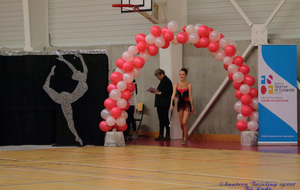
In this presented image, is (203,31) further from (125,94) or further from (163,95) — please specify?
(125,94)

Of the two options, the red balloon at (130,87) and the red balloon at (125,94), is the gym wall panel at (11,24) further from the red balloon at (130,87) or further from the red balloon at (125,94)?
the red balloon at (125,94)

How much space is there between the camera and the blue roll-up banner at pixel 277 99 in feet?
42.9

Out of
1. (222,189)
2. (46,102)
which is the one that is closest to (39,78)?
(46,102)

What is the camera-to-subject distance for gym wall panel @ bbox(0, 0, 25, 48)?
725 inches

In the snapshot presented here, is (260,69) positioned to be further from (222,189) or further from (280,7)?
(222,189)

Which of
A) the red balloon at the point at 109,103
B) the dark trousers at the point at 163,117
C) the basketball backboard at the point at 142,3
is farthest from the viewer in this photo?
the dark trousers at the point at 163,117

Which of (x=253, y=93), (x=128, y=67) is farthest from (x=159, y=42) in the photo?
(x=253, y=93)

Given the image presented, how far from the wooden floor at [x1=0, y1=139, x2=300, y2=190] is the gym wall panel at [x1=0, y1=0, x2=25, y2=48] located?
7513 millimetres

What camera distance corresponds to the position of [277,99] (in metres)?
13.1

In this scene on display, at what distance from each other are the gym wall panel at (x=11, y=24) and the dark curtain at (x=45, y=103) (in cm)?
563

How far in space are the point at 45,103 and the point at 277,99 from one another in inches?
206

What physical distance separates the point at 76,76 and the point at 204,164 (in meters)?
4.96

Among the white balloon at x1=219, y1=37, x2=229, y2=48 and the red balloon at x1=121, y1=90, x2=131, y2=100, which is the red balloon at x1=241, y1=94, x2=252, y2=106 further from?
the red balloon at x1=121, y1=90, x2=131, y2=100

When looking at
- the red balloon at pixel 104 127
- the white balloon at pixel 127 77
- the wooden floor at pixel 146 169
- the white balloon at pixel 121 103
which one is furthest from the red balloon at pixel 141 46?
the wooden floor at pixel 146 169
